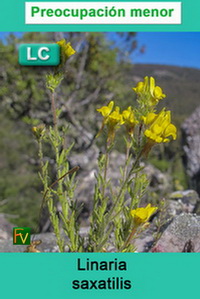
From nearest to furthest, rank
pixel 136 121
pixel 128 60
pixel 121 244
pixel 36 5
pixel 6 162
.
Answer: pixel 136 121, pixel 121 244, pixel 36 5, pixel 128 60, pixel 6 162

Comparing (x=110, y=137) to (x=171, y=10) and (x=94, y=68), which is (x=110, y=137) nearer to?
(x=171, y=10)

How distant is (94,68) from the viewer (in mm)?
4898

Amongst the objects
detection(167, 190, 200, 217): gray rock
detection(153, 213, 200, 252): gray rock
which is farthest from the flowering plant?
detection(167, 190, 200, 217): gray rock

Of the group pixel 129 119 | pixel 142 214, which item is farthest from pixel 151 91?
pixel 142 214

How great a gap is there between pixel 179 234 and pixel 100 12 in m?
1.10

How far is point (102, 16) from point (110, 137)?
0.69 m

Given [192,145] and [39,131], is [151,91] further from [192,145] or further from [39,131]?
[192,145]

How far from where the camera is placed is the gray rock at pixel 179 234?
4.99 feet

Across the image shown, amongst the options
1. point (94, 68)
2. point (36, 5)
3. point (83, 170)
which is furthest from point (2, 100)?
point (36, 5)

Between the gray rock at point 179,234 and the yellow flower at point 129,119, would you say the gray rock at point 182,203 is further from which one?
the yellow flower at point 129,119

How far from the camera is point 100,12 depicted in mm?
1527

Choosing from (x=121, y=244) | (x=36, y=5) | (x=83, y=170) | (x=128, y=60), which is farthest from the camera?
(x=128, y=60)

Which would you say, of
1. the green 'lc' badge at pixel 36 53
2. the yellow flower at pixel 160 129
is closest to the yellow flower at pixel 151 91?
the yellow flower at pixel 160 129

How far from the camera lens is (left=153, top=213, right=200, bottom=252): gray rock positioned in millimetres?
1522
